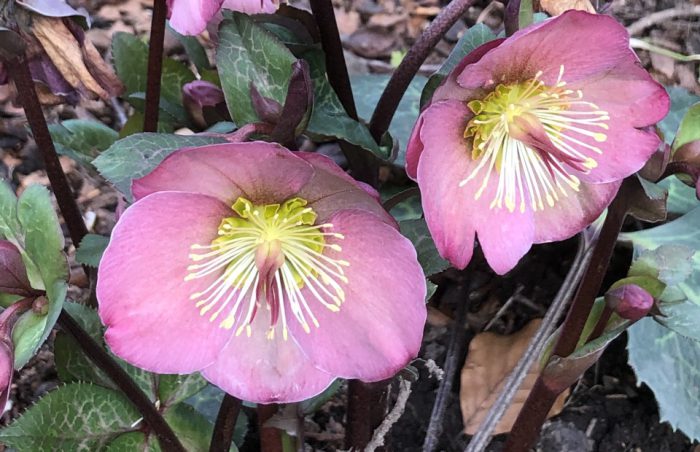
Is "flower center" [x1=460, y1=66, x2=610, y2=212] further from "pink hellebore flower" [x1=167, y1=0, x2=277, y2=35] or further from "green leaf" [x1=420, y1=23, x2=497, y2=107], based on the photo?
"pink hellebore flower" [x1=167, y1=0, x2=277, y2=35]

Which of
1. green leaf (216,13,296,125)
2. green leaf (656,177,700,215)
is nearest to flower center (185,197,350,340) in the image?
green leaf (216,13,296,125)

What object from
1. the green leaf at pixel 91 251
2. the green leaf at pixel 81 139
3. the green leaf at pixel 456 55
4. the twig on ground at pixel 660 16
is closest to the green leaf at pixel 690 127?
the green leaf at pixel 456 55

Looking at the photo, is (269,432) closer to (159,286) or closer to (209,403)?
(209,403)

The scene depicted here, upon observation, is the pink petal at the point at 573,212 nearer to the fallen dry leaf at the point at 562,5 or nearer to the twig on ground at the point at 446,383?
the fallen dry leaf at the point at 562,5

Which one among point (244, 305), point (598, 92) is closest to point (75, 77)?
point (244, 305)

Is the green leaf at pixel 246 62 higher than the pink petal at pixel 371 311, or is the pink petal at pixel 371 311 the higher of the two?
the green leaf at pixel 246 62
